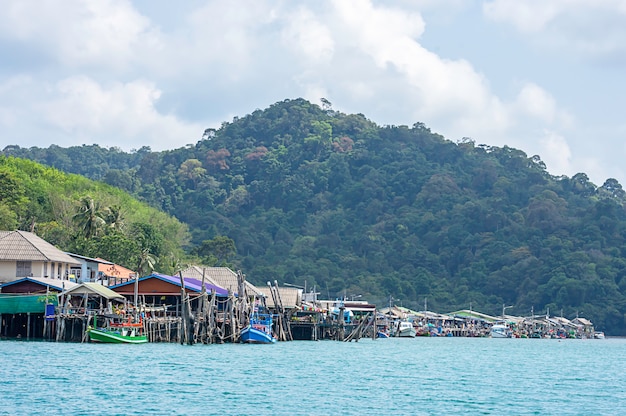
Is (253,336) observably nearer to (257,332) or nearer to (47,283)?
(257,332)

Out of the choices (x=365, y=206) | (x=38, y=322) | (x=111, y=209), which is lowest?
(x=38, y=322)

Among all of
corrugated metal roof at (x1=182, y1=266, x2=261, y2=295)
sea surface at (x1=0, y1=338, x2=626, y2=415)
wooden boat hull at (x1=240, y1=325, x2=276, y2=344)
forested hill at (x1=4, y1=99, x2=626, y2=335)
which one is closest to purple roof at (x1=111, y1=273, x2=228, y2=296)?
corrugated metal roof at (x1=182, y1=266, x2=261, y2=295)

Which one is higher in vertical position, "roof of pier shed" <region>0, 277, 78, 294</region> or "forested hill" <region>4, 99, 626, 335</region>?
"forested hill" <region>4, 99, 626, 335</region>

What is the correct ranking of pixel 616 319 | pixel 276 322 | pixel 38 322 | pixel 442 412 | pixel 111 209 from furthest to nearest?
1. pixel 616 319
2. pixel 111 209
3. pixel 276 322
4. pixel 38 322
5. pixel 442 412

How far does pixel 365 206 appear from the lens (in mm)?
167625

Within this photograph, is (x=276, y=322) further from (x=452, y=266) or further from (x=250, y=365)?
(x=452, y=266)

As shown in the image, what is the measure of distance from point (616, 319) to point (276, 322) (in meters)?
81.0

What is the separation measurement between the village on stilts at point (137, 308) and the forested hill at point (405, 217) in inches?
2285

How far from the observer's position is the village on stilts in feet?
197

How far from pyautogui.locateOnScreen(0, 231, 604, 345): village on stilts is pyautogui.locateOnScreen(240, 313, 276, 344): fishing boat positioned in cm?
9

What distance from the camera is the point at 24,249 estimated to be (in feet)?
216

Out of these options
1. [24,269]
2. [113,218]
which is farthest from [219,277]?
[24,269]

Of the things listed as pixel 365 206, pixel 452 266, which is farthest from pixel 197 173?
pixel 452 266

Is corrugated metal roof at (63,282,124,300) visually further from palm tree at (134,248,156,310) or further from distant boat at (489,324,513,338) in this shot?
distant boat at (489,324,513,338)
